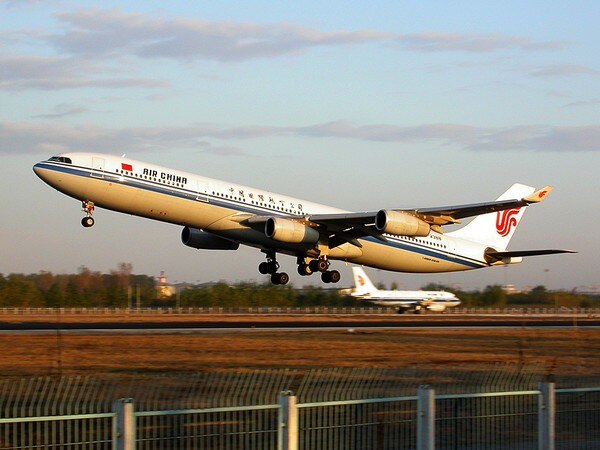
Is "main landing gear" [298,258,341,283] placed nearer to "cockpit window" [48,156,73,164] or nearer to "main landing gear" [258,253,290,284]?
"main landing gear" [258,253,290,284]

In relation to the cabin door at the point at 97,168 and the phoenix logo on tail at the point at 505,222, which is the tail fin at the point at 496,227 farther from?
the cabin door at the point at 97,168

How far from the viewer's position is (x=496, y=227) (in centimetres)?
5653

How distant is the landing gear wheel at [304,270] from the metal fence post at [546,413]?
1415 inches

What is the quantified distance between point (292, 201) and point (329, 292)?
41.9 m

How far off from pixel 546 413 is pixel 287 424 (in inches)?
147

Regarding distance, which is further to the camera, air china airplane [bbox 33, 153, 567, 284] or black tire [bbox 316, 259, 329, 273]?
black tire [bbox 316, 259, 329, 273]

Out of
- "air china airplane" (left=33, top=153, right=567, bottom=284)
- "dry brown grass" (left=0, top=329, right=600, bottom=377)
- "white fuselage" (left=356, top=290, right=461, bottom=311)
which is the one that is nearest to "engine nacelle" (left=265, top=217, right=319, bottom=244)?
"air china airplane" (left=33, top=153, right=567, bottom=284)

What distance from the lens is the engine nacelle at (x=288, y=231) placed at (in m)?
41.4

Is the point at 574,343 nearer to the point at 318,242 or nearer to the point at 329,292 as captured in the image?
the point at 318,242

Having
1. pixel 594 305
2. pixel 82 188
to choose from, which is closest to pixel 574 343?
pixel 82 188

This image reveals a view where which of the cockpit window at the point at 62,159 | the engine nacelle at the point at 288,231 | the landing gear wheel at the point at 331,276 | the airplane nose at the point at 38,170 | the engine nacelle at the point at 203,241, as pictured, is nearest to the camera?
the cockpit window at the point at 62,159

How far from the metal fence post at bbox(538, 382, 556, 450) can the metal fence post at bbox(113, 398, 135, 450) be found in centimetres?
531

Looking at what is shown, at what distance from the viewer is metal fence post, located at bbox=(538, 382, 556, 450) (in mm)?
11023

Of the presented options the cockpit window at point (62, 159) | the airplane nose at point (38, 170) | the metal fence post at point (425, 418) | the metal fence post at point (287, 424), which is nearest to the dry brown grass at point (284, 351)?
the airplane nose at point (38, 170)
